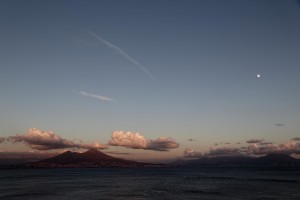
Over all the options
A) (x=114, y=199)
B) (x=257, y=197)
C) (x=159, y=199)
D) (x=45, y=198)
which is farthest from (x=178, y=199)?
(x=45, y=198)

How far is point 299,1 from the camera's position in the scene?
15359 mm

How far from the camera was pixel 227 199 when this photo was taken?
66062 mm

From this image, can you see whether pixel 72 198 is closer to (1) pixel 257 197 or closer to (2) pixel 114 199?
(2) pixel 114 199

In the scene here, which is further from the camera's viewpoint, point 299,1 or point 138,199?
point 138,199

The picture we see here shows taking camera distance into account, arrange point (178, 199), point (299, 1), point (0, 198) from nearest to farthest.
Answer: point (299, 1), point (178, 199), point (0, 198)

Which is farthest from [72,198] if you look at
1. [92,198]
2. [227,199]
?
[227,199]

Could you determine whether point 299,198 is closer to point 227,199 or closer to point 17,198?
point 227,199

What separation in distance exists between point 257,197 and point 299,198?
901 centimetres

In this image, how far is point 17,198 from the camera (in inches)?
2709

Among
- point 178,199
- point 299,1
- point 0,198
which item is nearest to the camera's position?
point 299,1

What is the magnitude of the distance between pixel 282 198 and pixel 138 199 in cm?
3321

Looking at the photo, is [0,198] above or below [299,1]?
below

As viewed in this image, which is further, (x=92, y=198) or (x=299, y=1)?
(x=92, y=198)

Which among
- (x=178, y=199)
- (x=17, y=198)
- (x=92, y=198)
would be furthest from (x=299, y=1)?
(x=17, y=198)
